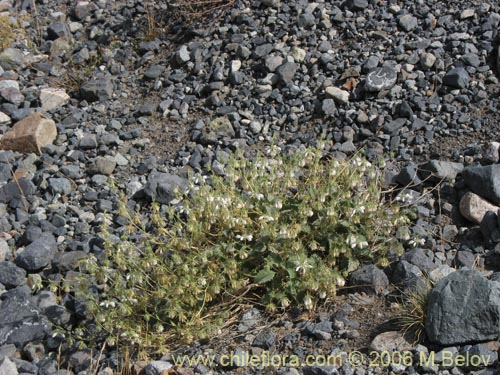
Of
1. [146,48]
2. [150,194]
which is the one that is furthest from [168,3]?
[150,194]

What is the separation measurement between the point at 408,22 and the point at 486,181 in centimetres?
191

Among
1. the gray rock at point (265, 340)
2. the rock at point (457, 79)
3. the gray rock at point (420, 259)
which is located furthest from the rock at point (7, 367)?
the rock at point (457, 79)

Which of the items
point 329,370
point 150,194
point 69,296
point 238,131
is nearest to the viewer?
point 329,370

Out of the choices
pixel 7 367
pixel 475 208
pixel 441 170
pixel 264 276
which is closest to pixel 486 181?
pixel 475 208

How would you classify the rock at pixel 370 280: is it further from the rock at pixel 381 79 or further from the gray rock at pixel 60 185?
the gray rock at pixel 60 185

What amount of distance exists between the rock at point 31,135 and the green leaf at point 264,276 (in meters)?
2.48

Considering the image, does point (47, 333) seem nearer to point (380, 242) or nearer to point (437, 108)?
point (380, 242)

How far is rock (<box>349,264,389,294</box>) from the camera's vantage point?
4.34 meters

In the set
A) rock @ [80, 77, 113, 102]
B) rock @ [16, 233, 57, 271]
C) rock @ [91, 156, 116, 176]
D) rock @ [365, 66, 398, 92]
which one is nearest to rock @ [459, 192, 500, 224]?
rock @ [365, 66, 398, 92]

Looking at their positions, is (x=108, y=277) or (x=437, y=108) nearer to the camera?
(x=108, y=277)

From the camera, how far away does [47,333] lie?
4527 millimetres

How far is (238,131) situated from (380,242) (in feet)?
5.59

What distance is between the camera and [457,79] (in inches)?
220

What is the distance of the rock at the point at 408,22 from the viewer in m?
6.14
